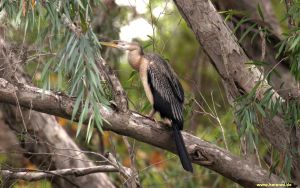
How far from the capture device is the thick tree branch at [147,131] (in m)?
3.95

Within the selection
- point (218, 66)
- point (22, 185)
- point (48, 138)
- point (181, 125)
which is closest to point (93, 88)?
point (181, 125)

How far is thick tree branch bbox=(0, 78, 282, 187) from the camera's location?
3.95 m

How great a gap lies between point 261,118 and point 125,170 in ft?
3.35

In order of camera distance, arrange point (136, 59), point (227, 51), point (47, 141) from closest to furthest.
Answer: point (227, 51), point (136, 59), point (47, 141)

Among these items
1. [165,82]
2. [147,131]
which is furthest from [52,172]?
[165,82]

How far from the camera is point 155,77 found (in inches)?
189

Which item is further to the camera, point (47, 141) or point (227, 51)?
point (47, 141)

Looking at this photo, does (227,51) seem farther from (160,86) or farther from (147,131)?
(147,131)

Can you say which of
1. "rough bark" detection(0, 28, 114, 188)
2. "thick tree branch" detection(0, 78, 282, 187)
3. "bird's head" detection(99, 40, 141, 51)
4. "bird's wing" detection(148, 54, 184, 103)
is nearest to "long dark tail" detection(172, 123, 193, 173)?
"thick tree branch" detection(0, 78, 282, 187)

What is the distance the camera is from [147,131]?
4.16 m

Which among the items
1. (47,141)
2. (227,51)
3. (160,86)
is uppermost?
(227,51)

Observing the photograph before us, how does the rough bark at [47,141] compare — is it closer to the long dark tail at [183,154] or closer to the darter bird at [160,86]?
the darter bird at [160,86]

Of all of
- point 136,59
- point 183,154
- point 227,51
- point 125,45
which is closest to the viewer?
point 183,154

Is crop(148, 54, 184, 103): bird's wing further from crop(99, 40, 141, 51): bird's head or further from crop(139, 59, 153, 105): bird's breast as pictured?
crop(99, 40, 141, 51): bird's head
